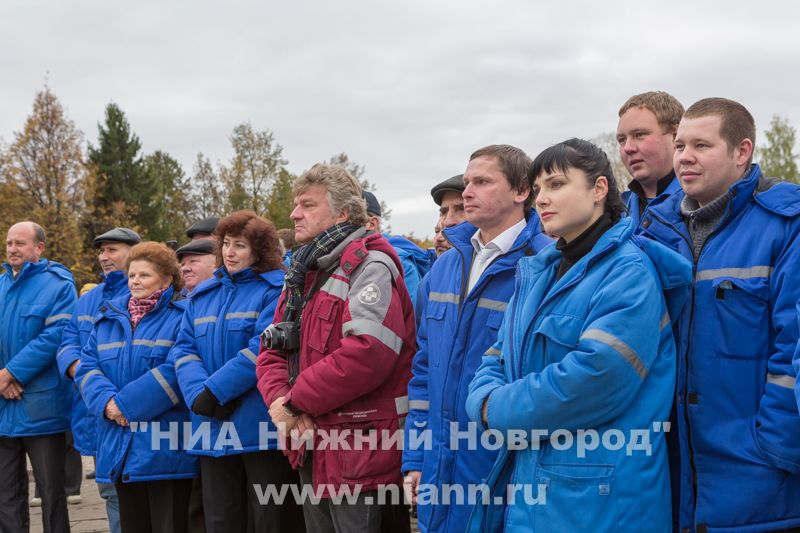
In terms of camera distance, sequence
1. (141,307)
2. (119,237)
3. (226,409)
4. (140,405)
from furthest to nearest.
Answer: (119,237)
(141,307)
(140,405)
(226,409)

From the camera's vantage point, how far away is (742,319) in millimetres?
2662

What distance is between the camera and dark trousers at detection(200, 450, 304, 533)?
15.2 ft

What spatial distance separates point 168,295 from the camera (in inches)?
209

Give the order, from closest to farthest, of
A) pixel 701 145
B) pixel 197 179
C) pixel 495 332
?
1. pixel 701 145
2. pixel 495 332
3. pixel 197 179

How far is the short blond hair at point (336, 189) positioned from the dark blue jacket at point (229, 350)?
36.5 inches

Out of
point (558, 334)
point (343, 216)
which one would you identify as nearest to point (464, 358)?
point (558, 334)

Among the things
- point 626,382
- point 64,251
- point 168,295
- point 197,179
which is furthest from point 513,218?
point 197,179

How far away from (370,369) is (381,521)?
0.83 metres

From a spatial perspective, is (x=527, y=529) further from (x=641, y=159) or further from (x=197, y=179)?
(x=197, y=179)

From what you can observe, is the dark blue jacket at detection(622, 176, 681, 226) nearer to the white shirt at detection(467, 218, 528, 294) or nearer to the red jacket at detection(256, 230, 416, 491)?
the white shirt at detection(467, 218, 528, 294)

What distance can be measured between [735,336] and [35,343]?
5.25m

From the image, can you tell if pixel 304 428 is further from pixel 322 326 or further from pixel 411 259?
pixel 411 259

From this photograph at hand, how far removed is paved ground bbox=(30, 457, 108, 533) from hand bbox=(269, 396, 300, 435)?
3.63 metres

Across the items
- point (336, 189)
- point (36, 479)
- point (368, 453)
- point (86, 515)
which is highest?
point (336, 189)
